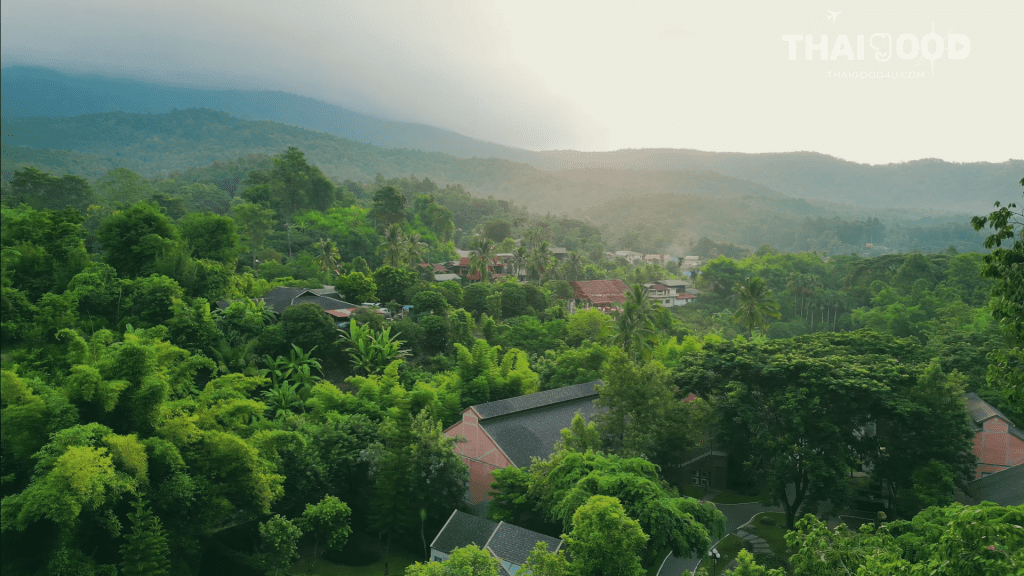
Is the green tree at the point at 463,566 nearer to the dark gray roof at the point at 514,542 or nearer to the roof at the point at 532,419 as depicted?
the dark gray roof at the point at 514,542

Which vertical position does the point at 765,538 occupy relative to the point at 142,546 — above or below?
below

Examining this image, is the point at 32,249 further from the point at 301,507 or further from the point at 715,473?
the point at 715,473

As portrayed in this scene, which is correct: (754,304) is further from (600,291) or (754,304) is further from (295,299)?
(295,299)

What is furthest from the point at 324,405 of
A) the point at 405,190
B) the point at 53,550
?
the point at 405,190

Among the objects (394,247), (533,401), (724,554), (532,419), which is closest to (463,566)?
(724,554)

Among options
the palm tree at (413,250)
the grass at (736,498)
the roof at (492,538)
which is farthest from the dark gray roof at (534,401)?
the palm tree at (413,250)

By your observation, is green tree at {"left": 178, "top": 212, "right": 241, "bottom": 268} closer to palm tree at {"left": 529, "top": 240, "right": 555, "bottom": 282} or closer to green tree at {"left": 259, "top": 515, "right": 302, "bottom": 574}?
green tree at {"left": 259, "top": 515, "right": 302, "bottom": 574}

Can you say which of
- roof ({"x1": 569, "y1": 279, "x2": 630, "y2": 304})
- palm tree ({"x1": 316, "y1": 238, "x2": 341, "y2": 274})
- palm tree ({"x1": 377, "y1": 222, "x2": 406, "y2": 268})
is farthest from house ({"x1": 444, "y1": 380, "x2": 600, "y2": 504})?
roof ({"x1": 569, "y1": 279, "x2": 630, "y2": 304})
